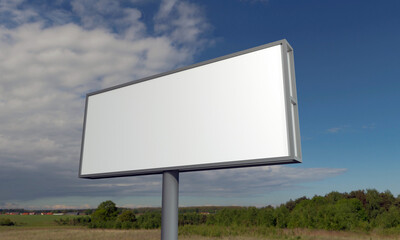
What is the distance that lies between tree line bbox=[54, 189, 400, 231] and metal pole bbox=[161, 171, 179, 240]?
41.5ft

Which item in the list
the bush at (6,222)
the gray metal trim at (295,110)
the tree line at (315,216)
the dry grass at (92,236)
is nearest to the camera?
the gray metal trim at (295,110)

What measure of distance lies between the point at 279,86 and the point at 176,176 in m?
2.37

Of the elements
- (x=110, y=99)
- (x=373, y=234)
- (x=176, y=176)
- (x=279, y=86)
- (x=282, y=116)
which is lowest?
(x=373, y=234)

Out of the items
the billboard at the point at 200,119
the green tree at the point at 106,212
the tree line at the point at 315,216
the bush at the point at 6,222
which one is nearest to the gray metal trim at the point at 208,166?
the billboard at the point at 200,119

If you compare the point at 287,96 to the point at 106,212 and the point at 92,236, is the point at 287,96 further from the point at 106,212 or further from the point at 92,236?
the point at 106,212

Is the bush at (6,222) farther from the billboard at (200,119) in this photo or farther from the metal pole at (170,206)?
the metal pole at (170,206)

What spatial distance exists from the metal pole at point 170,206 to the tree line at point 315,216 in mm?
12636

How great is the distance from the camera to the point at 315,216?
16.9 metres

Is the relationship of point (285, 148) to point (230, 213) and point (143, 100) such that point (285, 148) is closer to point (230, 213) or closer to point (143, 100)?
point (143, 100)

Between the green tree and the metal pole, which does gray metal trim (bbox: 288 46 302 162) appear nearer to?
the metal pole

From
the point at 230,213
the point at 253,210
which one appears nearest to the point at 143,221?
the point at 230,213

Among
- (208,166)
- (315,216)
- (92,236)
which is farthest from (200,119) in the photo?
(315,216)

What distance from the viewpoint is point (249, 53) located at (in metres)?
4.61

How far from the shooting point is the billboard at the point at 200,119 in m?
4.13
